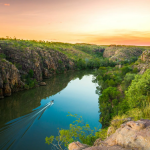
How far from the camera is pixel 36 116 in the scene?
22.5 m

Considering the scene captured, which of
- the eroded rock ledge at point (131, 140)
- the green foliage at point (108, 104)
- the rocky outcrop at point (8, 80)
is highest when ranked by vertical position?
the eroded rock ledge at point (131, 140)

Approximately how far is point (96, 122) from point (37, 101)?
14.7 m

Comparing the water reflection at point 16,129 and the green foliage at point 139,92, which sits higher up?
the green foliage at point 139,92

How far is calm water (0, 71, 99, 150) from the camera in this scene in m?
16.3

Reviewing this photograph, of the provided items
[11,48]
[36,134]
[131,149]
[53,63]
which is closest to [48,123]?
[36,134]

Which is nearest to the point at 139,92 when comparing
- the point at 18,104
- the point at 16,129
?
the point at 16,129

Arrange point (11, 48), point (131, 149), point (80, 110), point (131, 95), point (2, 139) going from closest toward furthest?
point (131, 149)
point (2, 139)
point (131, 95)
point (80, 110)
point (11, 48)

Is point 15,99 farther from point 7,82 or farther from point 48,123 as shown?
point 48,123

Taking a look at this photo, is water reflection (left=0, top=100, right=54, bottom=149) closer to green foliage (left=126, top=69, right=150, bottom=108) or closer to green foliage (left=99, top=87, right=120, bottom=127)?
green foliage (left=99, top=87, right=120, bottom=127)

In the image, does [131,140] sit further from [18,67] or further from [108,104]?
[18,67]

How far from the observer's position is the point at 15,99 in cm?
3052

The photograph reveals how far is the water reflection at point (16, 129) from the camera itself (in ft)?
50.8

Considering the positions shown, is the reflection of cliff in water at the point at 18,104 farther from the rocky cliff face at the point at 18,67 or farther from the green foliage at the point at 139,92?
the green foliage at the point at 139,92

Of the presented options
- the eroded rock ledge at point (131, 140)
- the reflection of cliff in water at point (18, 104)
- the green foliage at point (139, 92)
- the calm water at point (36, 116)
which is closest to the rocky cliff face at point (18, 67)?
the reflection of cliff in water at point (18, 104)
